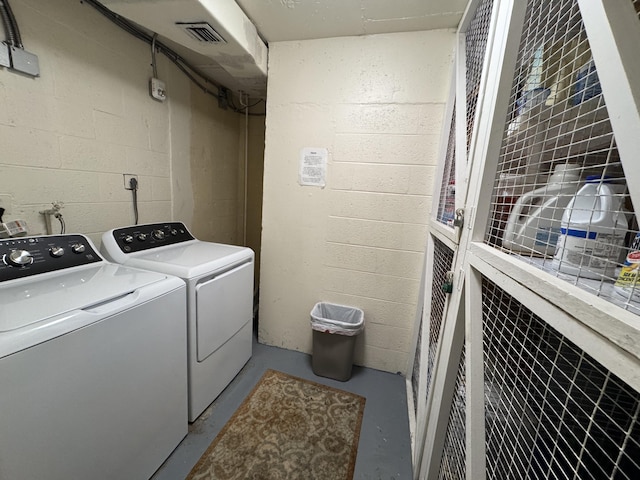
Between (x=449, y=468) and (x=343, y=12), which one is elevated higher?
(x=343, y=12)

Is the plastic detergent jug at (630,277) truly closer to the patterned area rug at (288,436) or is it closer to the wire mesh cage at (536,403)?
the wire mesh cage at (536,403)

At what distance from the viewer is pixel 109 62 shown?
1.59m

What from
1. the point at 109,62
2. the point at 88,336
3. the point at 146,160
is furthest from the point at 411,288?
the point at 109,62

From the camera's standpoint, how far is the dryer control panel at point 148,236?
1.55 m

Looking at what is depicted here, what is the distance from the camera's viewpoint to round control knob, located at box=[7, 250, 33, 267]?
42.5 inches

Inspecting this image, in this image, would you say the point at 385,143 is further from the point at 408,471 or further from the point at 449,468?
the point at 408,471

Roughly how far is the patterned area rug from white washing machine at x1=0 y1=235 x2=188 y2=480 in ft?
0.90

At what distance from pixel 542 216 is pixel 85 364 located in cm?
147

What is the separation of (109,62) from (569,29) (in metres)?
2.20

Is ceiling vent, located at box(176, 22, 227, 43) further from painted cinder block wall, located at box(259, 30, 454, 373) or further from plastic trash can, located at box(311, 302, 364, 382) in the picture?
plastic trash can, located at box(311, 302, 364, 382)

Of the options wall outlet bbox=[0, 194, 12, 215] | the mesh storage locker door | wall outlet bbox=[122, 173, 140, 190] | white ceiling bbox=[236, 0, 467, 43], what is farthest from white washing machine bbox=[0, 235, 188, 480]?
white ceiling bbox=[236, 0, 467, 43]

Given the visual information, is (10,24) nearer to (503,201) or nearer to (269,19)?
(269,19)

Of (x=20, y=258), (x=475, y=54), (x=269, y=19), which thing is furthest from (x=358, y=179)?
(x=20, y=258)

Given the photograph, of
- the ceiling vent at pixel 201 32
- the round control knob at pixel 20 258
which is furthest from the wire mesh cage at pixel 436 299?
the round control knob at pixel 20 258
